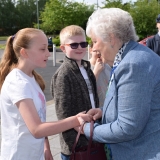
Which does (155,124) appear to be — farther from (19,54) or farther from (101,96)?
(101,96)

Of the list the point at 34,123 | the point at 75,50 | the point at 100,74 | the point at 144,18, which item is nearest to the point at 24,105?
the point at 34,123

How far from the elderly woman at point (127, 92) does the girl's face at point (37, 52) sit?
40cm

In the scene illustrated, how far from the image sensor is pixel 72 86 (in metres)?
2.69

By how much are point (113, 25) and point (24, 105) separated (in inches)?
30.4

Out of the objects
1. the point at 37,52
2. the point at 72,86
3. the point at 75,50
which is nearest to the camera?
the point at 37,52

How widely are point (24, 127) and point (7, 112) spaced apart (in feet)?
0.55

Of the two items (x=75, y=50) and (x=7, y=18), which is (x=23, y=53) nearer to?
(x=75, y=50)

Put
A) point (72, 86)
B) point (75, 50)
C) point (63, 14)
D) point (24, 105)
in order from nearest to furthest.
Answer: point (24, 105)
point (72, 86)
point (75, 50)
point (63, 14)

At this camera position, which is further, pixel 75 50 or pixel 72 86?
pixel 75 50

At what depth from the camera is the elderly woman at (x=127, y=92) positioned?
1714 millimetres

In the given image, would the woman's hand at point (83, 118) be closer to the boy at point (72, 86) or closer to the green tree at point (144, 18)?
the boy at point (72, 86)

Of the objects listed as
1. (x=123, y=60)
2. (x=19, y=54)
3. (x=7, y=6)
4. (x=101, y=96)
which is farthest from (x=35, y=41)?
(x=7, y=6)

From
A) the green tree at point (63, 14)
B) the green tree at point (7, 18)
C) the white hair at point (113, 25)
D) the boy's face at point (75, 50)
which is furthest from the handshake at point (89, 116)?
the green tree at point (7, 18)

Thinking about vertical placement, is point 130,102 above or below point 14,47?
below
